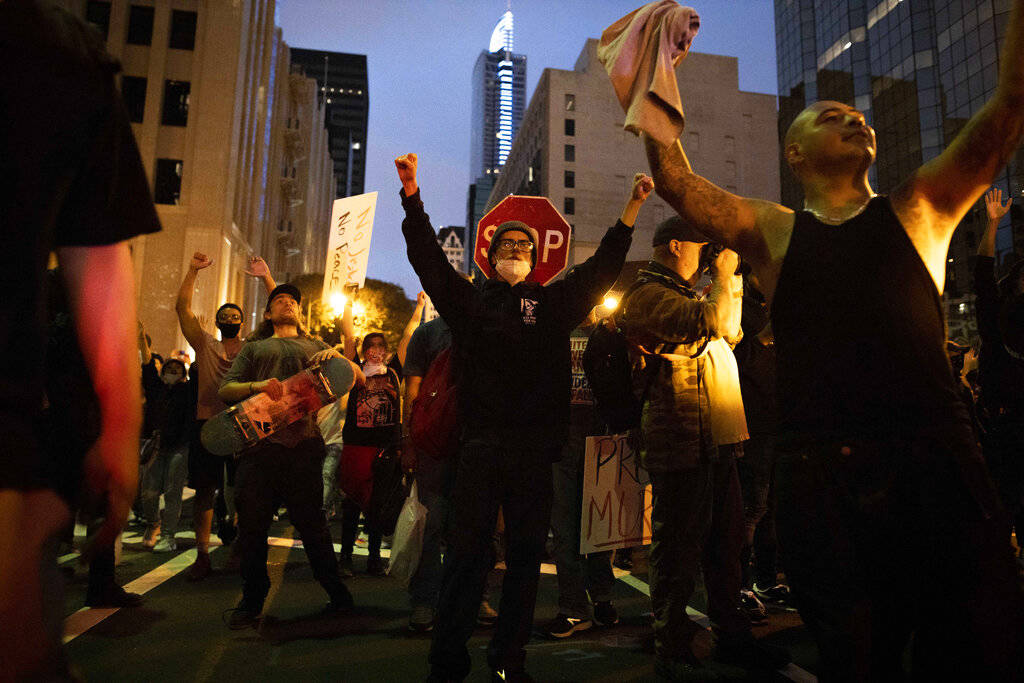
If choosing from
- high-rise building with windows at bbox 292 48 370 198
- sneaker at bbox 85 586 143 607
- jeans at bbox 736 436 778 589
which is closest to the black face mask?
sneaker at bbox 85 586 143 607

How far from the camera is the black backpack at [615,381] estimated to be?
3.86 m

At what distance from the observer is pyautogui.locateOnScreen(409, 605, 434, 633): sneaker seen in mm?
4066

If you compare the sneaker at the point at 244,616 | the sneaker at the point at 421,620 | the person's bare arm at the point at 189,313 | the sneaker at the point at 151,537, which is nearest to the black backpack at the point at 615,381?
→ the sneaker at the point at 421,620

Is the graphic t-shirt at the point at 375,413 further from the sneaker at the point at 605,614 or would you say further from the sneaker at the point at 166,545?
the sneaker at the point at 605,614

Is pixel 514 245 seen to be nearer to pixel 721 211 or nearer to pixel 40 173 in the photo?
pixel 721 211

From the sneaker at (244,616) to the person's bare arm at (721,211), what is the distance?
12.0ft

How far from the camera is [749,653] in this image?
137 inches

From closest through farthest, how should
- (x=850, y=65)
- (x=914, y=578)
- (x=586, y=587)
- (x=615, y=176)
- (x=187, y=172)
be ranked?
(x=914, y=578) → (x=586, y=587) → (x=187, y=172) → (x=850, y=65) → (x=615, y=176)

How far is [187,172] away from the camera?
29266 millimetres

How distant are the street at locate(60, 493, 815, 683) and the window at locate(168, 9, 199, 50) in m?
31.6

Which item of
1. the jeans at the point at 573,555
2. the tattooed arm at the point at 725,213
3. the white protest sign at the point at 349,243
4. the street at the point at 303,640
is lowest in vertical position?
the street at the point at 303,640

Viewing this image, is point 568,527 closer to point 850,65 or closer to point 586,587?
point 586,587

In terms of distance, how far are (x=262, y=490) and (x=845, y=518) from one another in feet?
11.9

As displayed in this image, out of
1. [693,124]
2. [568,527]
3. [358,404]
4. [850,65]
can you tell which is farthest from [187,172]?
[850,65]
